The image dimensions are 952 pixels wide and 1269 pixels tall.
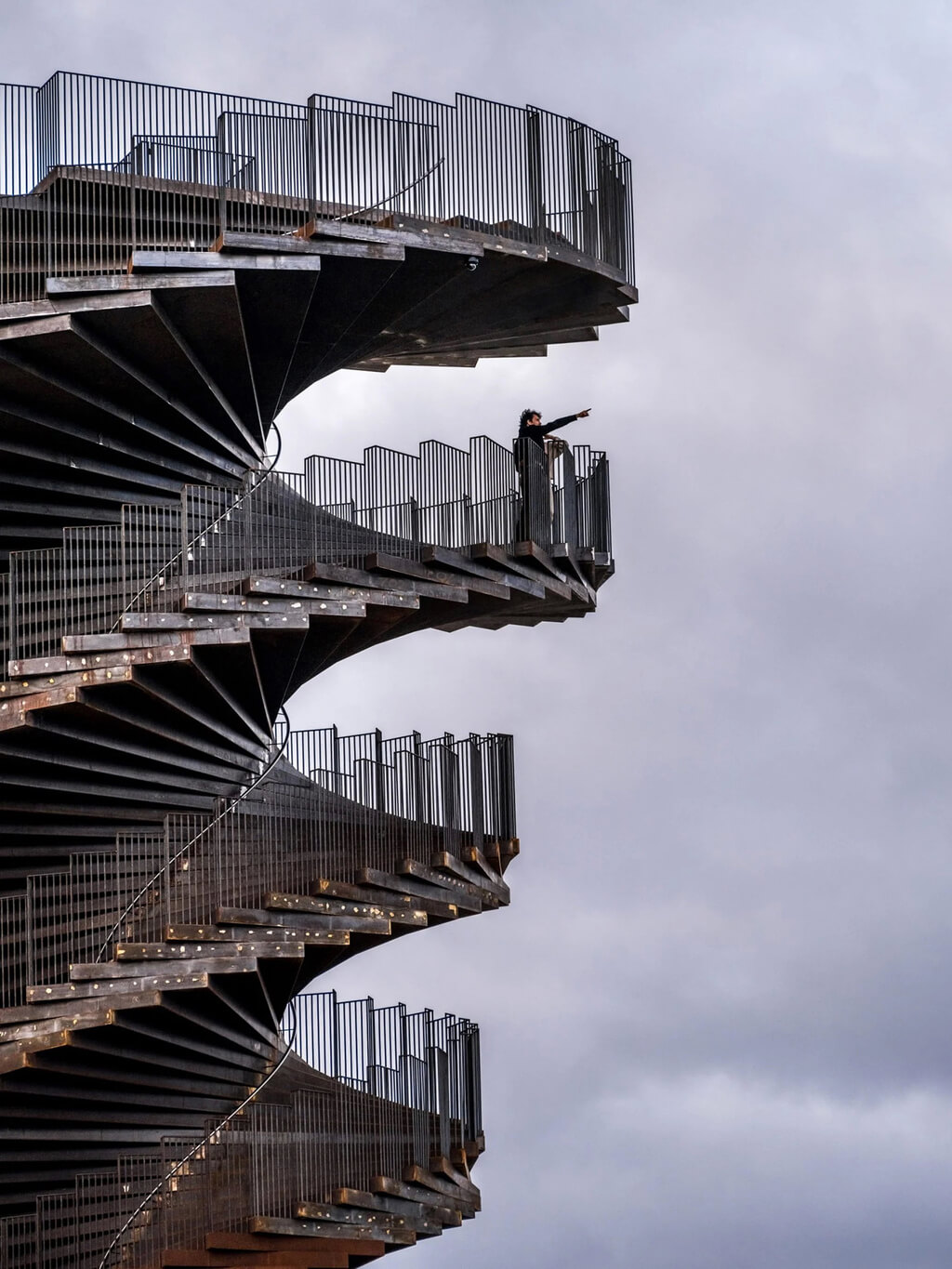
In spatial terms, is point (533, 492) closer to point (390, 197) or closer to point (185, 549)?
point (390, 197)

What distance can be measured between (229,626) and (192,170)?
11.8 feet

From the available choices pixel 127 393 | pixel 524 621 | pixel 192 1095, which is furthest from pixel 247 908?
pixel 524 621

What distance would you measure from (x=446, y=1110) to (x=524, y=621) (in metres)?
5.24

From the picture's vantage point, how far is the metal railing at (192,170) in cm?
1947

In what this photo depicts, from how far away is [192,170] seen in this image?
19.7 m

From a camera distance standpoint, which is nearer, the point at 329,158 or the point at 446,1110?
the point at 329,158

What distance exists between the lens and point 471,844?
22.2 meters

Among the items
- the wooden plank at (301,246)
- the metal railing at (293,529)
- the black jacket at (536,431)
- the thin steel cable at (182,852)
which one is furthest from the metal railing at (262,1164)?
the wooden plank at (301,246)

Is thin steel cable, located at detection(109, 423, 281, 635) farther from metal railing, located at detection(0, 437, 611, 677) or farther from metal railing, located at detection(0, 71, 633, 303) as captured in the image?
metal railing, located at detection(0, 71, 633, 303)

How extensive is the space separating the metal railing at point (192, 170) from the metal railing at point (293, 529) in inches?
81.9

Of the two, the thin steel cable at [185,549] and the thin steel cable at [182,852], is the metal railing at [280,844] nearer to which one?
the thin steel cable at [182,852]

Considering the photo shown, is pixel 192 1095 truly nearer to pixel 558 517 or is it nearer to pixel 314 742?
pixel 314 742

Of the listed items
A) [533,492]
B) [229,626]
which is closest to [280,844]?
[229,626]

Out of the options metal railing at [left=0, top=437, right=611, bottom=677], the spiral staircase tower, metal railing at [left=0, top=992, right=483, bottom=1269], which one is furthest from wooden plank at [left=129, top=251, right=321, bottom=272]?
metal railing at [left=0, top=992, right=483, bottom=1269]
